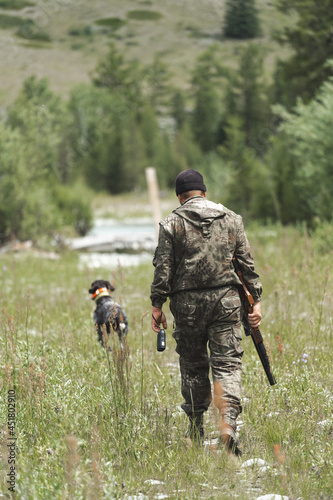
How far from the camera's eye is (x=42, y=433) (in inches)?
147

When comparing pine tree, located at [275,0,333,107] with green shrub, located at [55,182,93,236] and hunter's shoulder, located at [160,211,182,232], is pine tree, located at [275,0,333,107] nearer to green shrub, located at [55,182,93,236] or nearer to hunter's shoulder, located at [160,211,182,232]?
green shrub, located at [55,182,93,236]

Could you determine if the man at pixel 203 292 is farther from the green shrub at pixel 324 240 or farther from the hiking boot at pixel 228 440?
the green shrub at pixel 324 240

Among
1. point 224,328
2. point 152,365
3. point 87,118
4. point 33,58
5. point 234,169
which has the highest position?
point 224,328

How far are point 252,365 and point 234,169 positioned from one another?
1543cm

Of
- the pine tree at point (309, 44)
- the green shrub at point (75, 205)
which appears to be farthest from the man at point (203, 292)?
the green shrub at point (75, 205)

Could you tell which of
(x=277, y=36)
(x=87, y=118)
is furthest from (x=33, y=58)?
(x=277, y=36)

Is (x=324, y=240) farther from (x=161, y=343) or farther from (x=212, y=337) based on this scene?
(x=161, y=343)

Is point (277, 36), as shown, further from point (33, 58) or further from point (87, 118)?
point (33, 58)

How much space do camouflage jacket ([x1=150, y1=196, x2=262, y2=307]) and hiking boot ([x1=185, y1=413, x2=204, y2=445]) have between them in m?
0.86

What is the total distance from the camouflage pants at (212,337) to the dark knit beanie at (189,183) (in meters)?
0.76

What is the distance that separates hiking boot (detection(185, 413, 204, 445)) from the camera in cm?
363

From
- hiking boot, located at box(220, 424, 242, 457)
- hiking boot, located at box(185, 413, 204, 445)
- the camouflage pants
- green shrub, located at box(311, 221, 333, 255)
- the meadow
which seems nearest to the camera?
the meadow

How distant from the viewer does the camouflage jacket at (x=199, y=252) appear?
149 inches

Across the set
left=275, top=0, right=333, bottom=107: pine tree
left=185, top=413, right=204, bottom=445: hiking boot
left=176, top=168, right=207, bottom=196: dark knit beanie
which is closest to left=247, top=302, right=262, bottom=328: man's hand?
left=185, top=413, right=204, bottom=445: hiking boot
